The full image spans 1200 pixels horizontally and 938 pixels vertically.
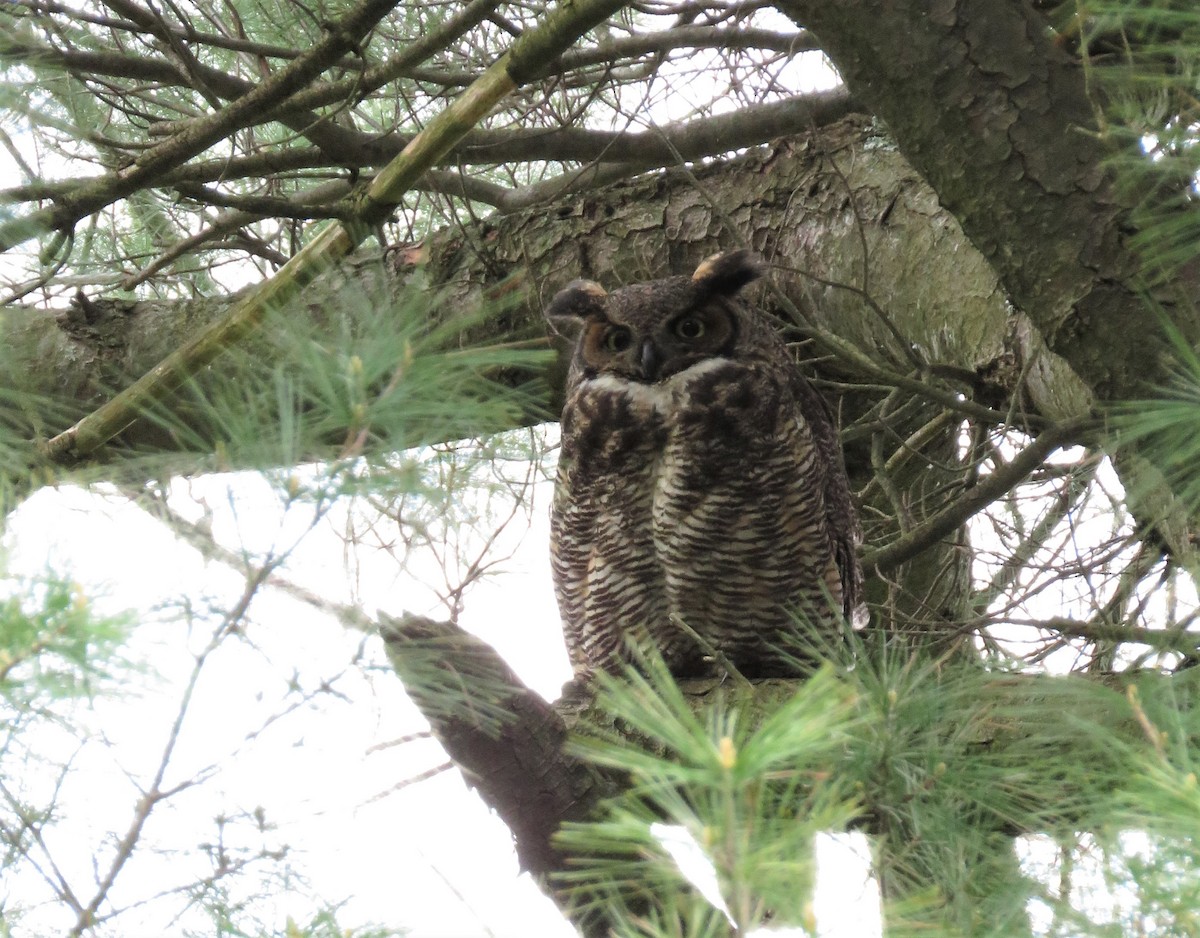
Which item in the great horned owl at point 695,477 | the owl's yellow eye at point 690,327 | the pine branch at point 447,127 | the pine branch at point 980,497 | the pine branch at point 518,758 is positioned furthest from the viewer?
the owl's yellow eye at point 690,327

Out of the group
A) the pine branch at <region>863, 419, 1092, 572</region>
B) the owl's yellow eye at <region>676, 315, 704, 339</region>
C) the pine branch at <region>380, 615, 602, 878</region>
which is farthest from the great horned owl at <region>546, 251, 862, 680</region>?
the pine branch at <region>380, 615, 602, 878</region>

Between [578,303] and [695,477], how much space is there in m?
0.43

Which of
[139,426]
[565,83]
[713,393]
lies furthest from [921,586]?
[139,426]

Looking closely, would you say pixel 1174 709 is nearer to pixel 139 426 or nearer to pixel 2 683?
pixel 2 683

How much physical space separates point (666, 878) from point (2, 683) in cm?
47

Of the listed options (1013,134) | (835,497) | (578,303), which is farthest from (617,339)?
(1013,134)

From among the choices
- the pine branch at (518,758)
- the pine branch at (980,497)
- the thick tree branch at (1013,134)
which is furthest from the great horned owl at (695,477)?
the thick tree branch at (1013,134)

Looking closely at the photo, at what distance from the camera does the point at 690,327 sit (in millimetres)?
2396

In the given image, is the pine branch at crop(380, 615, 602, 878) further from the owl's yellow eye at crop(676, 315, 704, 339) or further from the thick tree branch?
the owl's yellow eye at crop(676, 315, 704, 339)

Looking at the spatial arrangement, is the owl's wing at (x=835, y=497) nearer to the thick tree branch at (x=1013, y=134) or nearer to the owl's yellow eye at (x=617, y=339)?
the owl's yellow eye at (x=617, y=339)

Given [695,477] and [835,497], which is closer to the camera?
[695,477]

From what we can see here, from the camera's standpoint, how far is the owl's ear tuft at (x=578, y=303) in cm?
241

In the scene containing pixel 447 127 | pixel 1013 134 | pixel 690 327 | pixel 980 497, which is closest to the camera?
pixel 1013 134

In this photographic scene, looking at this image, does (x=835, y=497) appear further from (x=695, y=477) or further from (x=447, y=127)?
(x=447, y=127)
